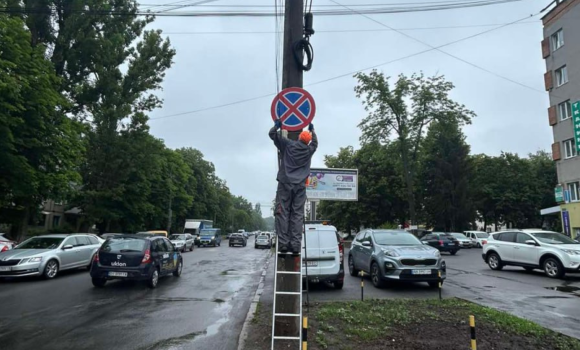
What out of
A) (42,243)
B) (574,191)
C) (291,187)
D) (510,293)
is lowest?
(510,293)

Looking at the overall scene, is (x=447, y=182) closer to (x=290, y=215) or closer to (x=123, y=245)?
(x=123, y=245)

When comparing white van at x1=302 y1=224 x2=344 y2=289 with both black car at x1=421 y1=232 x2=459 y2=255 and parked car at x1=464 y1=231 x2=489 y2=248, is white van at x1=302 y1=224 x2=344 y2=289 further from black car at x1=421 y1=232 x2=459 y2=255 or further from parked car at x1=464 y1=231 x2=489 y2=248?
parked car at x1=464 y1=231 x2=489 y2=248

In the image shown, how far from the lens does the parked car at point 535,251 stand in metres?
13.9

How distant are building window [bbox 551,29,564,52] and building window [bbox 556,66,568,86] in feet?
5.87

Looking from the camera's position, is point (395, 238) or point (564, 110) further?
point (564, 110)

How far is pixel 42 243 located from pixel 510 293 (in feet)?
50.5

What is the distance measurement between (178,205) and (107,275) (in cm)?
4573

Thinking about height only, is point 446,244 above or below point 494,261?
above

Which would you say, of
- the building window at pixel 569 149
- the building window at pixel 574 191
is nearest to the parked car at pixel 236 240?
the building window at pixel 574 191

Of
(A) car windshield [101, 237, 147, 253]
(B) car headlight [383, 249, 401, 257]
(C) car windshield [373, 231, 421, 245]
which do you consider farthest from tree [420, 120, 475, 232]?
(A) car windshield [101, 237, 147, 253]

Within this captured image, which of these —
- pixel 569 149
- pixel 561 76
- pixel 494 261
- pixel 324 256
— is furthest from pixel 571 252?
pixel 561 76

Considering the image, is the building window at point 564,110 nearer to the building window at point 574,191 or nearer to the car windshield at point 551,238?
the building window at point 574,191

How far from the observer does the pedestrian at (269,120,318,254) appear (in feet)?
18.0

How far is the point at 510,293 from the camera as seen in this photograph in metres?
10.8
